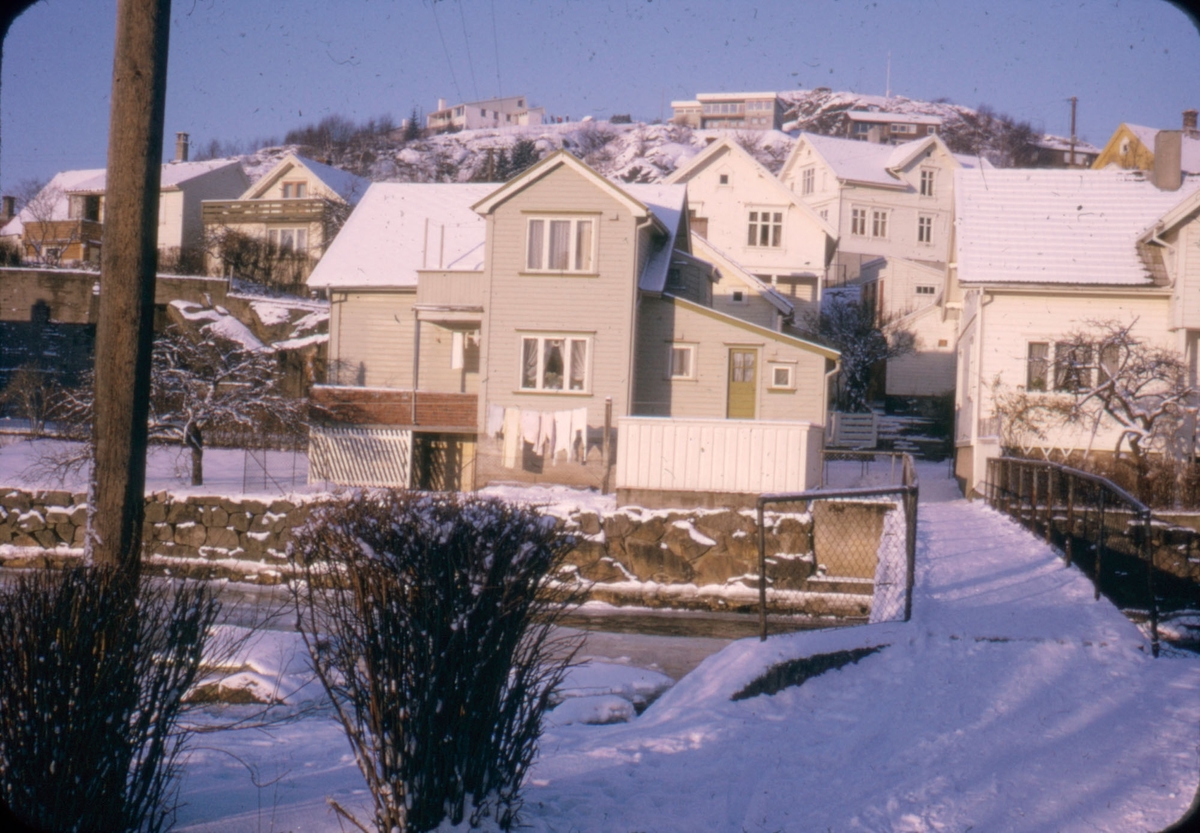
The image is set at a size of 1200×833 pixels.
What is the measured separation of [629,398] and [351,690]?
66.9ft

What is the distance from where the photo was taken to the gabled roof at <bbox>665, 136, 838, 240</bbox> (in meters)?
43.5

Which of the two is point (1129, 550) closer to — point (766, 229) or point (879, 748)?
point (879, 748)

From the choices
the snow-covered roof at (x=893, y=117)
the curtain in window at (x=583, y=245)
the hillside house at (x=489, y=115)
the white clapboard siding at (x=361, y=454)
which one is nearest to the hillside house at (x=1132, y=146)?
the curtain in window at (x=583, y=245)

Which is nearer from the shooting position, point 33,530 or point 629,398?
point 33,530

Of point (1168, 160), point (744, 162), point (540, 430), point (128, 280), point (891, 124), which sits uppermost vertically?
point (891, 124)

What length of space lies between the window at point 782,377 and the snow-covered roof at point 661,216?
363 centimetres

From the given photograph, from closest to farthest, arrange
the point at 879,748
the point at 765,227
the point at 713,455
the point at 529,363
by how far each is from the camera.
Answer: the point at 879,748 < the point at 713,455 < the point at 529,363 < the point at 765,227

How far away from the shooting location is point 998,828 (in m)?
4.42

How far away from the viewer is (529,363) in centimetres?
2456

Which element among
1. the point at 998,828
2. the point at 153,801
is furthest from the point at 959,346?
the point at 153,801

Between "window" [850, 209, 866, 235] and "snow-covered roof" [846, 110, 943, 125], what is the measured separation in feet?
193

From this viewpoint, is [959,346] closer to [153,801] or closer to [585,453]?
[585,453]

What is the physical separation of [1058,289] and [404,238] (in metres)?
17.4

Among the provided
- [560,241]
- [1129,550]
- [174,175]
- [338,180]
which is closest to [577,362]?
[560,241]
